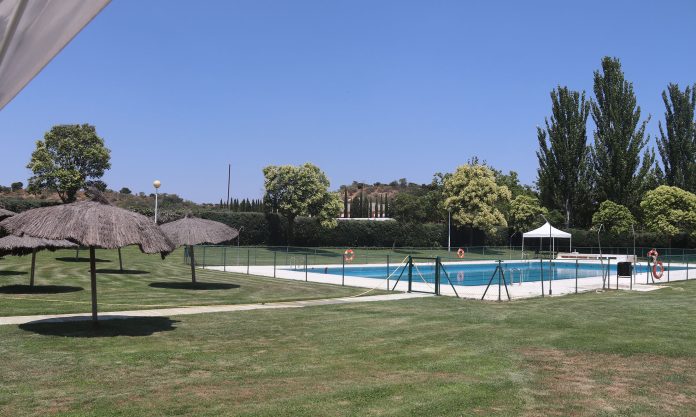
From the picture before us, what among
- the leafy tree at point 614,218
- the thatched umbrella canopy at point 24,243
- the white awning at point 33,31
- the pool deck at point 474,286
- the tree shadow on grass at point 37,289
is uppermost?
the leafy tree at point 614,218

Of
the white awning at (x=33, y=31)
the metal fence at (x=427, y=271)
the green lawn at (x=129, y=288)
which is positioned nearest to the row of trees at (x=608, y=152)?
the metal fence at (x=427, y=271)

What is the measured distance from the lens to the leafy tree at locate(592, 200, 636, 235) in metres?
54.7

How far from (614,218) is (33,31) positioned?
59238mm

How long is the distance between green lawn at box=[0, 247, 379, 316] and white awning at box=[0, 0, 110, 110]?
1402cm

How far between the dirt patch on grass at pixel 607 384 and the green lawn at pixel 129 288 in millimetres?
10794

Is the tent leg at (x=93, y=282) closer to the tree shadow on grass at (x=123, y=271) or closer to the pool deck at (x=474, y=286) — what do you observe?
the pool deck at (x=474, y=286)

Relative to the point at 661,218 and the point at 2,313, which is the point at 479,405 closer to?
the point at 2,313

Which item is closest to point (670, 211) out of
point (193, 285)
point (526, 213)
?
point (526, 213)

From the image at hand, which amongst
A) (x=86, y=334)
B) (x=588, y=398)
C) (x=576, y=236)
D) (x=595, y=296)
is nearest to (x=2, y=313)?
(x=86, y=334)

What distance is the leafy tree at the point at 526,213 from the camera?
59.3m

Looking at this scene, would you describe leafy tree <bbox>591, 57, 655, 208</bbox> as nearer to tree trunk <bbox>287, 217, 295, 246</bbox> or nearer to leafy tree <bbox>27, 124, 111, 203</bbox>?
tree trunk <bbox>287, 217, 295, 246</bbox>

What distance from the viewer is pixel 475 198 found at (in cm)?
5788

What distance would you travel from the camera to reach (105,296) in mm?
18219

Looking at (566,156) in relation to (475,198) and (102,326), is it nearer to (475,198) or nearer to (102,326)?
(475,198)
